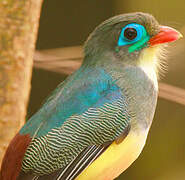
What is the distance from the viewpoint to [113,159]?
363 centimetres

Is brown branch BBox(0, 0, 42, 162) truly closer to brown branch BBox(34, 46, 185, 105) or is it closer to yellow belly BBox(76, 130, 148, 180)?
brown branch BBox(34, 46, 185, 105)

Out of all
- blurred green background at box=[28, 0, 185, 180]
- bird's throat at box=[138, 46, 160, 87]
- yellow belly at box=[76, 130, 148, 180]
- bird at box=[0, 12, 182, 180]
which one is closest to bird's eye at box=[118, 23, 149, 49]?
bird at box=[0, 12, 182, 180]

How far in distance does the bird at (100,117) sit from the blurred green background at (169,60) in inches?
16.2

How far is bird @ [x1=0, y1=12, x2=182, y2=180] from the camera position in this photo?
361cm

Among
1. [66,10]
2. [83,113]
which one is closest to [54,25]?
[66,10]

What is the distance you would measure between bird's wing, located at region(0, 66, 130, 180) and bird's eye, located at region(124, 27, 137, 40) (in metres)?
0.41

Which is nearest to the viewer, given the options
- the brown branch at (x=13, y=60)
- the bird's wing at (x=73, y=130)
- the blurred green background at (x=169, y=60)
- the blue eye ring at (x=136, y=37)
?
the bird's wing at (x=73, y=130)

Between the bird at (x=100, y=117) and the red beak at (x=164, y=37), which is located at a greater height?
the red beak at (x=164, y=37)

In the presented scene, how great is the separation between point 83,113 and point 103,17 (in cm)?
388

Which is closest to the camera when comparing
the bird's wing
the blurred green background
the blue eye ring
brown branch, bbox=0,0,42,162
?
the bird's wing

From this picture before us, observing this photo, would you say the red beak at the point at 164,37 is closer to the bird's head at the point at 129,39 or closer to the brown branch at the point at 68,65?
the bird's head at the point at 129,39

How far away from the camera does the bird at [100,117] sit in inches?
142

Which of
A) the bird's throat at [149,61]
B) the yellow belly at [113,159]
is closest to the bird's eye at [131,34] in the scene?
the bird's throat at [149,61]

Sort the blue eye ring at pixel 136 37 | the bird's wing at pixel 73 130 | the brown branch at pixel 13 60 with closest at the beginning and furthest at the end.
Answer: the bird's wing at pixel 73 130
the blue eye ring at pixel 136 37
the brown branch at pixel 13 60
